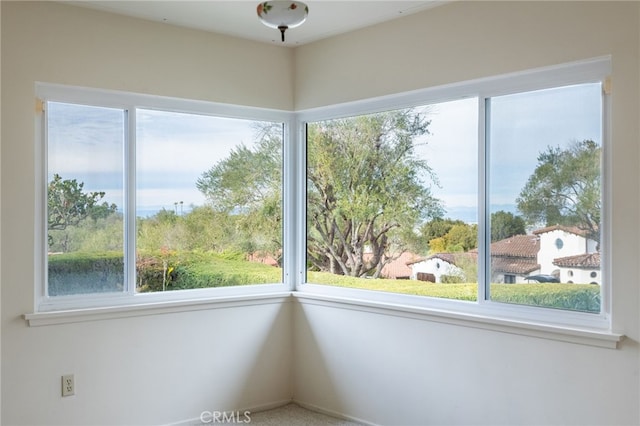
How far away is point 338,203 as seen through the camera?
14.1 feet

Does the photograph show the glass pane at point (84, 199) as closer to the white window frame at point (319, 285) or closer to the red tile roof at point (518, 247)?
the white window frame at point (319, 285)

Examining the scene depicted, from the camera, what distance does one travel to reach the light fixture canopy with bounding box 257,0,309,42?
3.07 metres

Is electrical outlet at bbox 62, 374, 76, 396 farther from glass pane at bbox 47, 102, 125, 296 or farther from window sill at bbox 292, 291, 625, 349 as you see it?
window sill at bbox 292, 291, 625, 349

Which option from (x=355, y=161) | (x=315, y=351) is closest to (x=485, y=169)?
(x=355, y=161)

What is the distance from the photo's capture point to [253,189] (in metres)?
4.39

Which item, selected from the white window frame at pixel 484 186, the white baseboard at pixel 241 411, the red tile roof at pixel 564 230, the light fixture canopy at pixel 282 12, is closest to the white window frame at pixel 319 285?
the white window frame at pixel 484 186

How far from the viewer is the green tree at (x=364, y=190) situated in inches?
152

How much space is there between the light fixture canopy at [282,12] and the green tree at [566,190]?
1.41 meters

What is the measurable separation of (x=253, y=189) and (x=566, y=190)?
215 centimetres

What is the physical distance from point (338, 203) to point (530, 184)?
1.45m

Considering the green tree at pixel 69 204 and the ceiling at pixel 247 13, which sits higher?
the ceiling at pixel 247 13

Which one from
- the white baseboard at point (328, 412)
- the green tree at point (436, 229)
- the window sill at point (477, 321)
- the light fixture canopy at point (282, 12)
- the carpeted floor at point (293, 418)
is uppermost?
the light fixture canopy at point (282, 12)

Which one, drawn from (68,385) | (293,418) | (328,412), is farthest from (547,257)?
(68,385)

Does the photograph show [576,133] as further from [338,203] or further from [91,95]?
[91,95]
